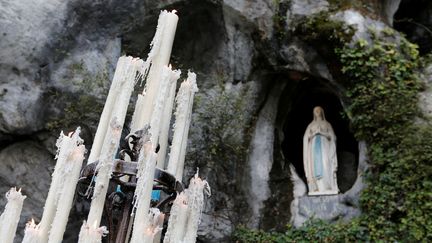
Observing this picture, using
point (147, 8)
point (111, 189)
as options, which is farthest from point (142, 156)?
point (147, 8)

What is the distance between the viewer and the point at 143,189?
232 cm

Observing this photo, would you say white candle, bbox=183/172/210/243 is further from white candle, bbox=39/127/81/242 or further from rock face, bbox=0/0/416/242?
rock face, bbox=0/0/416/242

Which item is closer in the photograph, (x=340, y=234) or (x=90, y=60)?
(x=340, y=234)

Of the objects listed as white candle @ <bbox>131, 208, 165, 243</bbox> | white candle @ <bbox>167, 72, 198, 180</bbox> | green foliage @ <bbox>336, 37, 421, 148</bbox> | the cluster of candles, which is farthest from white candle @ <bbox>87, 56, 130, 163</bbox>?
green foliage @ <bbox>336, 37, 421, 148</bbox>

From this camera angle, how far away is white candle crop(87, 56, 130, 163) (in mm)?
2793

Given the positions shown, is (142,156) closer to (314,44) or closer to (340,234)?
(340,234)

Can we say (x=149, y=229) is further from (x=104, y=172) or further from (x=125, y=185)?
(x=125, y=185)

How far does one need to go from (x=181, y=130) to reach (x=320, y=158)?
4.94 m

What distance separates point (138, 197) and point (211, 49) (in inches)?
252

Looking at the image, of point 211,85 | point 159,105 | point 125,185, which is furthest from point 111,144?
point 211,85

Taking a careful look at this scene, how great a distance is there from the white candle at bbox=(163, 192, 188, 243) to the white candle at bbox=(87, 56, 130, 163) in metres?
0.66

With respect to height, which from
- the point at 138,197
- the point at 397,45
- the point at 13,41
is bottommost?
the point at 138,197

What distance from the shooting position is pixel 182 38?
8.72 m

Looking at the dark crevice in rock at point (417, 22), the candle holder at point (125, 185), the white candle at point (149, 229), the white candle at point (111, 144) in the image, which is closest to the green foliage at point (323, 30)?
the dark crevice in rock at point (417, 22)
